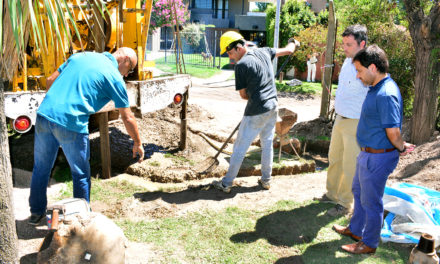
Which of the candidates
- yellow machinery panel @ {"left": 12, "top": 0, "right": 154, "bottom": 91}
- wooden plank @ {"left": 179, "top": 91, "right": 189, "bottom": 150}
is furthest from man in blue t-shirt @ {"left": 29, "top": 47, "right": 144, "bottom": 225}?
wooden plank @ {"left": 179, "top": 91, "right": 189, "bottom": 150}

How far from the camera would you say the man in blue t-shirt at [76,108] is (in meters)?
3.32

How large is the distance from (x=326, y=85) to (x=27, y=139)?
510cm

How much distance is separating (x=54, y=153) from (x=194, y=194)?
5.75 ft

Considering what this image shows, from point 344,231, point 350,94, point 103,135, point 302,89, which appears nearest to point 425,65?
point 350,94

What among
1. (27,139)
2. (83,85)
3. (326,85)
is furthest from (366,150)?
(27,139)

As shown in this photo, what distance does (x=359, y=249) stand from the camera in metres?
3.46

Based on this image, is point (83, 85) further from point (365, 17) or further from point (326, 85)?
point (365, 17)

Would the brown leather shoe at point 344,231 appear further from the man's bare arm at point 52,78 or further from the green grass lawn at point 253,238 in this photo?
the man's bare arm at point 52,78

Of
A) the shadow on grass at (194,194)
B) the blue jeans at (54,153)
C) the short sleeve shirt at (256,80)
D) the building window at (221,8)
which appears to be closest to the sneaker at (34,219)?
the blue jeans at (54,153)

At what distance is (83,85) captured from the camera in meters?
3.35

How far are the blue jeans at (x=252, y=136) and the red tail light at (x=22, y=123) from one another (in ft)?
7.49

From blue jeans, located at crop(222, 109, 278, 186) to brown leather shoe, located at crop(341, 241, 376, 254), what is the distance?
1585 mm

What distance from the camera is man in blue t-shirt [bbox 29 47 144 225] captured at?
3324 millimetres

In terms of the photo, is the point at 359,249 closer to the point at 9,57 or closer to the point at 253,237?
the point at 253,237
